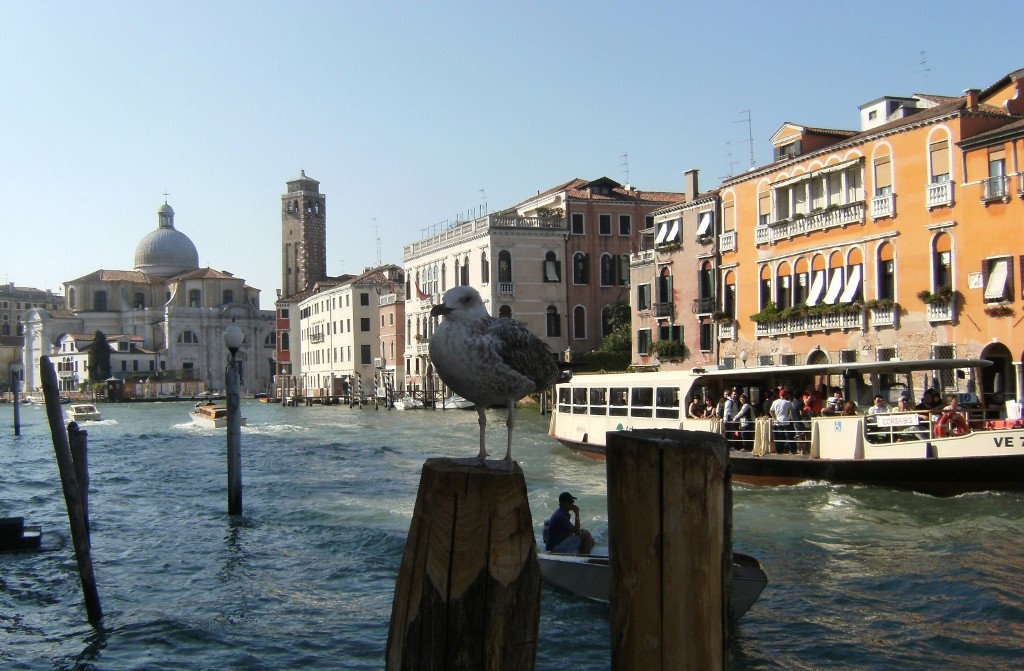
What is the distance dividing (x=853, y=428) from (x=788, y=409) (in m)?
1.54

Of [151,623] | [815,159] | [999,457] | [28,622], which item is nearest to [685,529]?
[151,623]

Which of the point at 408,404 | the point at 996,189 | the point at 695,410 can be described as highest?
the point at 996,189

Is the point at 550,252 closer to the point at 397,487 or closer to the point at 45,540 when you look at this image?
the point at 397,487

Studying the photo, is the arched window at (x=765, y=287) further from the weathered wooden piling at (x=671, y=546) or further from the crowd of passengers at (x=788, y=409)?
the weathered wooden piling at (x=671, y=546)

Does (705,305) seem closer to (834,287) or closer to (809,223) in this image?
(809,223)

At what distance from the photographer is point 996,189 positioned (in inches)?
854

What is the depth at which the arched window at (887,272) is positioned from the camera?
81.1 ft

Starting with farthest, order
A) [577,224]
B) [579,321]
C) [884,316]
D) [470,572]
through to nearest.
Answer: [579,321] → [577,224] → [884,316] → [470,572]

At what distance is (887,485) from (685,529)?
13.6m

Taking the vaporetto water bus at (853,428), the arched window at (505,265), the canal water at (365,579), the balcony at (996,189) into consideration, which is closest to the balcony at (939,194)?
the balcony at (996,189)

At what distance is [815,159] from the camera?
90.2 feet

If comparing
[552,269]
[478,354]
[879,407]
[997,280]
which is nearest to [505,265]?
[552,269]

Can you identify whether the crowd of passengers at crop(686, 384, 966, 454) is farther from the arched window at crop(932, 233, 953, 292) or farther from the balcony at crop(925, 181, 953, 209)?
the balcony at crop(925, 181, 953, 209)

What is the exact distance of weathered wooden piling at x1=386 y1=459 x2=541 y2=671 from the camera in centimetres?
314
